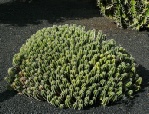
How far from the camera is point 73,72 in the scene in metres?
4.51

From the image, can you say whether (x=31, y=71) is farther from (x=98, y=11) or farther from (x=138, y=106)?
(x=98, y=11)

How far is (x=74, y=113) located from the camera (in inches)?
177

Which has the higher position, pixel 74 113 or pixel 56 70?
pixel 56 70

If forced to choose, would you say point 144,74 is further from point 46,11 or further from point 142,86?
point 46,11

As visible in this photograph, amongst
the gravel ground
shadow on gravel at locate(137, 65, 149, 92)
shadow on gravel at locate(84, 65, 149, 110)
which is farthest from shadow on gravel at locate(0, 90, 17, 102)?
shadow on gravel at locate(137, 65, 149, 92)

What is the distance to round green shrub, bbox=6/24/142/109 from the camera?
448 centimetres

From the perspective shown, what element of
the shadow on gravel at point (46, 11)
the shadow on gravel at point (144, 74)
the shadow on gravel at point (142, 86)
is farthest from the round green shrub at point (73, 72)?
the shadow on gravel at point (46, 11)

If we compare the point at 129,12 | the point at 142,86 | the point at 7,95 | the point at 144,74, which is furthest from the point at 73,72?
the point at 129,12

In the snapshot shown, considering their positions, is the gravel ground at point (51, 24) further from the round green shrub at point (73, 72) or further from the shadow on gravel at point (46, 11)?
the round green shrub at point (73, 72)

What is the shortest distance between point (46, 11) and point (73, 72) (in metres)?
4.19

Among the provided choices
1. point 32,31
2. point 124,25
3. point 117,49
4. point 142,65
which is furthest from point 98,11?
point 117,49

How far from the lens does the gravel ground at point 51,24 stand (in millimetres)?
4613

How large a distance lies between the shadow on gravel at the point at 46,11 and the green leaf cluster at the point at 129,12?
0.79 meters

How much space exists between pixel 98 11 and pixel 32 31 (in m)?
2.15
